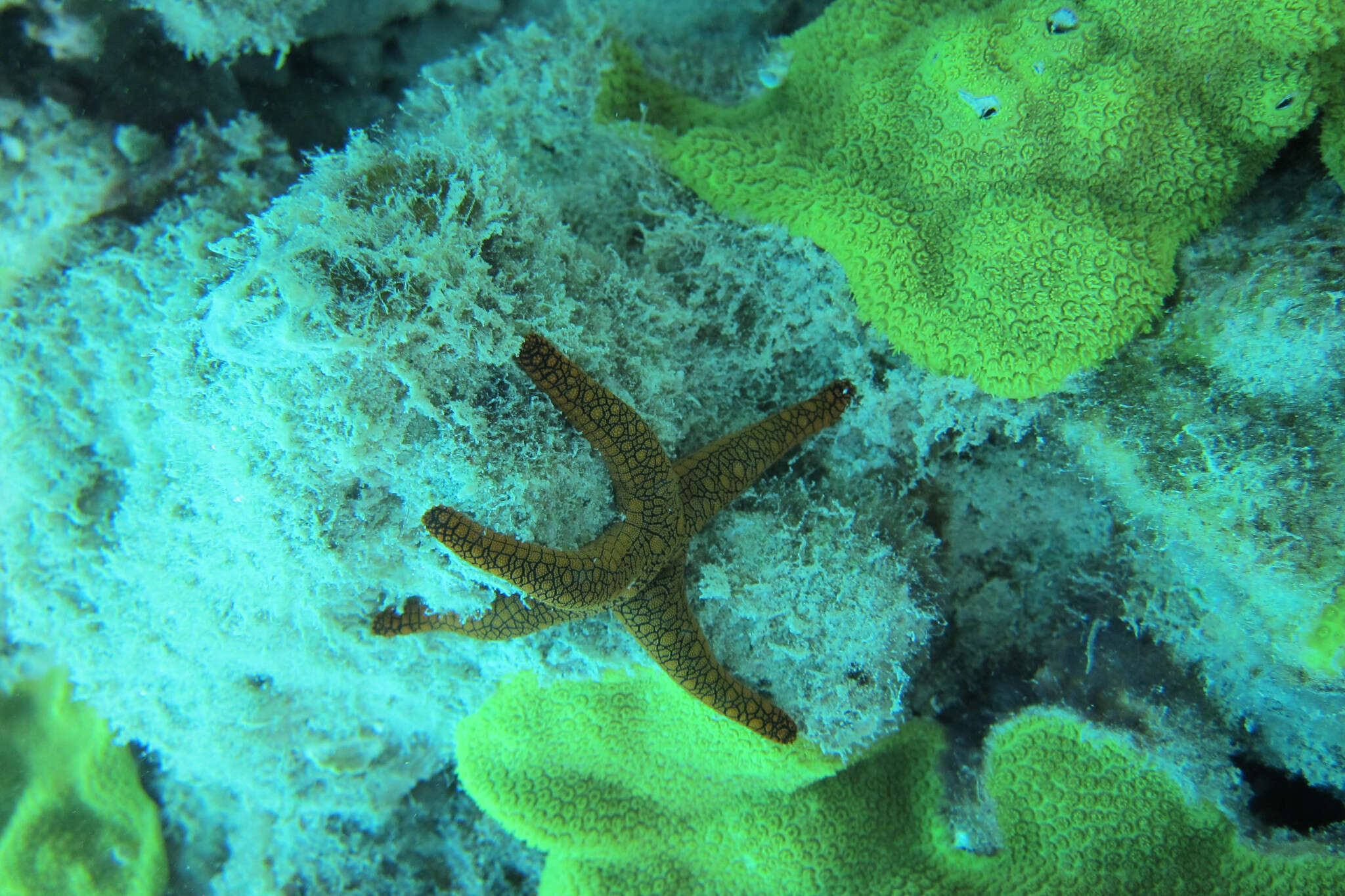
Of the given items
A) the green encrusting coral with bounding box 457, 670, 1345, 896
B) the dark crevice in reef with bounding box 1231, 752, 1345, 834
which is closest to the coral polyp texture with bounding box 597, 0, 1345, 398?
the green encrusting coral with bounding box 457, 670, 1345, 896

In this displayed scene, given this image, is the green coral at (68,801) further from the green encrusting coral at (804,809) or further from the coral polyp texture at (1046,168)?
the coral polyp texture at (1046,168)

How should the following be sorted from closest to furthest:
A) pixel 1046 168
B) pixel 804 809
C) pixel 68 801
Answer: pixel 1046 168, pixel 804 809, pixel 68 801

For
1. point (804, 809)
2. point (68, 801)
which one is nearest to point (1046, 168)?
point (804, 809)

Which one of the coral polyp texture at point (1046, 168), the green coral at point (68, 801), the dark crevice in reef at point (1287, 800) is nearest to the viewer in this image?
the coral polyp texture at point (1046, 168)

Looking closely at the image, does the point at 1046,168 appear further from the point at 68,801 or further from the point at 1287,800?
the point at 68,801

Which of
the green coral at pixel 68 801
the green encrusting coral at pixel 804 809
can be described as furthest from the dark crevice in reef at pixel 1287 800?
the green coral at pixel 68 801

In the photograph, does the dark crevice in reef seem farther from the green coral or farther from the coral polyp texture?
the green coral
